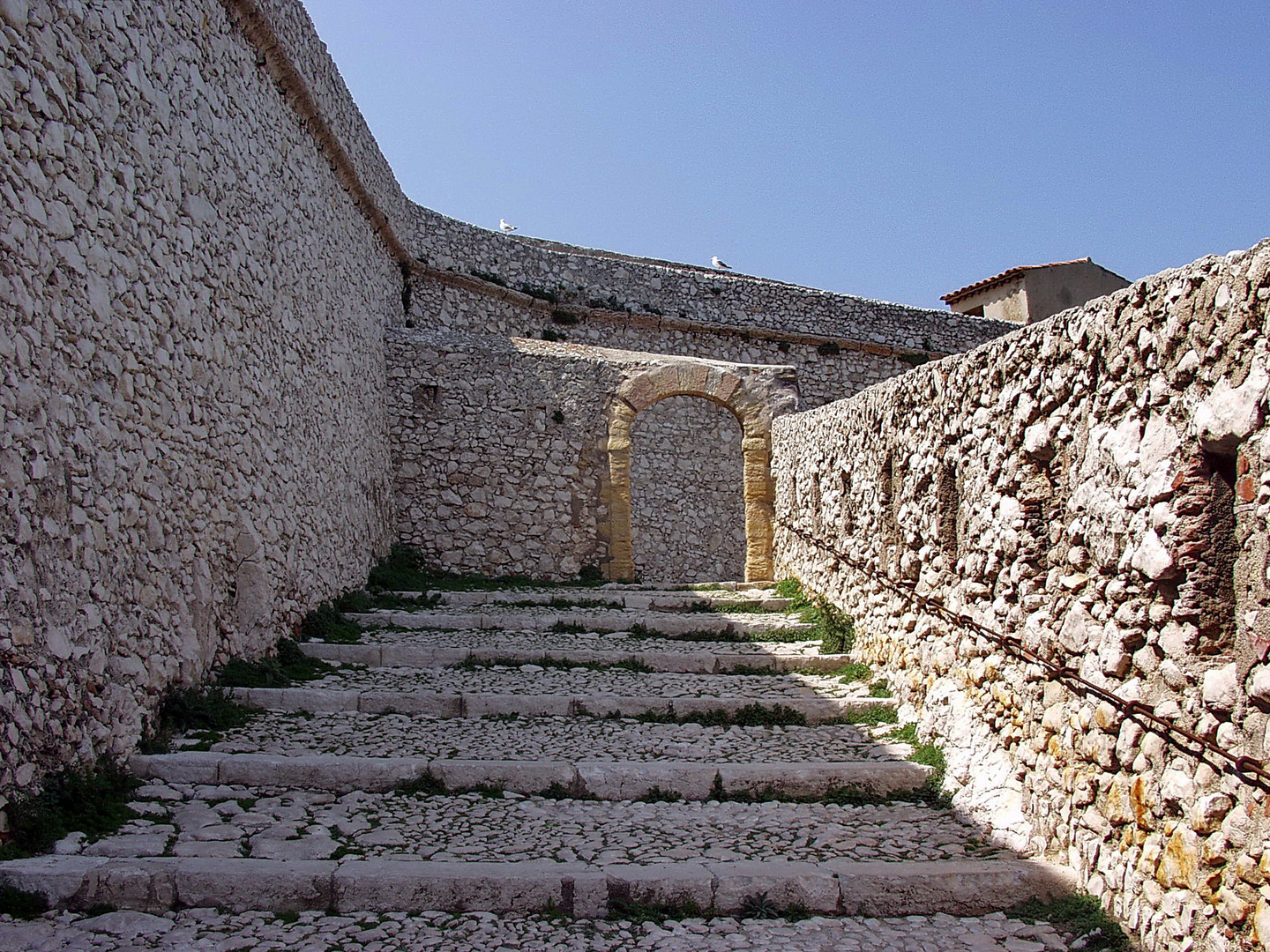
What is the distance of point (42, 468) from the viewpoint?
434 centimetres

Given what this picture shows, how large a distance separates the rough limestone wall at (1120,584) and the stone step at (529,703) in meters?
0.65

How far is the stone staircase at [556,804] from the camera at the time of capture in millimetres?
4016

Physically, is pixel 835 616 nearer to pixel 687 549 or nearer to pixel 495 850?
pixel 495 850

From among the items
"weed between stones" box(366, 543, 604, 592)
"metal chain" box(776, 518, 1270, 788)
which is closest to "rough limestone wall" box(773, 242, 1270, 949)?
"metal chain" box(776, 518, 1270, 788)

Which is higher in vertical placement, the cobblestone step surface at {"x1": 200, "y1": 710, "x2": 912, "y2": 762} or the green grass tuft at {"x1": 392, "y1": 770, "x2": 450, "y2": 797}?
the cobblestone step surface at {"x1": 200, "y1": 710, "x2": 912, "y2": 762}

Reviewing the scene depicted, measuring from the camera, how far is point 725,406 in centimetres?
1167

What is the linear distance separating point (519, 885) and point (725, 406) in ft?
26.8

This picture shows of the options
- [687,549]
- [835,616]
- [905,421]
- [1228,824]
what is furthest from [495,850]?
[687,549]

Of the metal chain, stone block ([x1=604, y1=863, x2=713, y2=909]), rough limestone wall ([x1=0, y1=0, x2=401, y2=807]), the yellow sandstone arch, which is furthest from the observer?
the yellow sandstone arch

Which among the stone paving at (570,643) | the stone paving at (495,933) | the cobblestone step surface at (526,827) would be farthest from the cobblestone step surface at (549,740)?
the stone paving at (495,933)

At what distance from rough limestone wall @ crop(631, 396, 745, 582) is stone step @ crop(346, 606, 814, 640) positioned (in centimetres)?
740

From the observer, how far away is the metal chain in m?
3.07

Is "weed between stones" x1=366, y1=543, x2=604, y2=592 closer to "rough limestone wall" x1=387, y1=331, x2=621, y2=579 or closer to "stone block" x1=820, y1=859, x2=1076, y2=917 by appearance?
"rough limestone wall" x1=387, y1=331, x2=621, y2=579

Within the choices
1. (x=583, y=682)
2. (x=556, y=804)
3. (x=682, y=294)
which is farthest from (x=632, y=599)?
(x=682, y=294)
